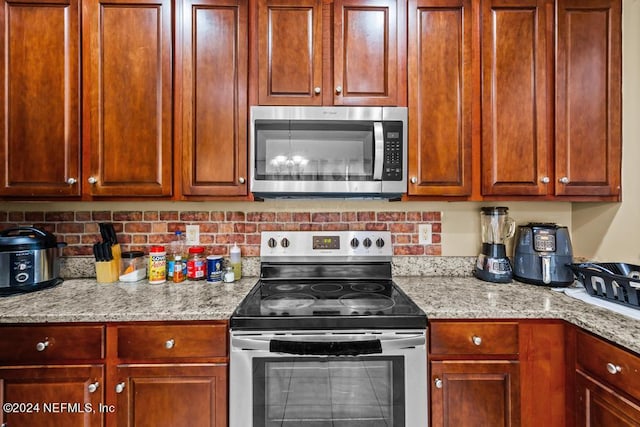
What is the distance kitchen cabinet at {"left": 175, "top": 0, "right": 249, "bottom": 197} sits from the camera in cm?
150

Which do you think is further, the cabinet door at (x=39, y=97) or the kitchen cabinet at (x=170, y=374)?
the cabinet door at (x=39, y=97)

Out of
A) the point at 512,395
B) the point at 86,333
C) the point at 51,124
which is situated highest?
the point at 51,124

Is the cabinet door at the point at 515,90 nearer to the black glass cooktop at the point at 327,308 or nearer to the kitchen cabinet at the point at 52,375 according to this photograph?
the black glass cooktop at the point at 327,308

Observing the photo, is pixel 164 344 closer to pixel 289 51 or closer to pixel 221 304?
pixel 221 304

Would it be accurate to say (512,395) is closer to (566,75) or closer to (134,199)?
(566,75)

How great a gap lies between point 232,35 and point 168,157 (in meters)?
0.69

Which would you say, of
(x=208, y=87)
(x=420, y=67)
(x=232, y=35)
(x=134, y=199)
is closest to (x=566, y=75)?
(x=420, y=67)

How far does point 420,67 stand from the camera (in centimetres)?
151

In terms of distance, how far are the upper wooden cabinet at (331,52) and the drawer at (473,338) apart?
1078 mm

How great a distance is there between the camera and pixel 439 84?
152cm

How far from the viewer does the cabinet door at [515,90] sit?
152cm

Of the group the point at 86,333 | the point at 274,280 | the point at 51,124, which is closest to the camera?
the point at 86,333

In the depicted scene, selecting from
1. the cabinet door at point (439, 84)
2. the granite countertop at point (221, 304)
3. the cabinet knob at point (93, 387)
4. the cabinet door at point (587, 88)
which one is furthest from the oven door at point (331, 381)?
the cabinet door at point (587, 88)

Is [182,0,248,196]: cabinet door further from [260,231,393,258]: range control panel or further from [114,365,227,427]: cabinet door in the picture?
[114,365,227,427]: cabinet door
